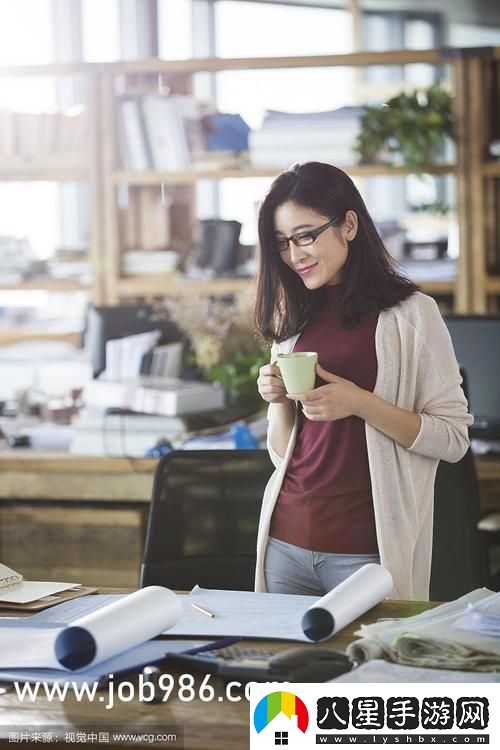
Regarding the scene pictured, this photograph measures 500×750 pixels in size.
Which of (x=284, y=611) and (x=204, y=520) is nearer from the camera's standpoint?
(x=284, y=611)

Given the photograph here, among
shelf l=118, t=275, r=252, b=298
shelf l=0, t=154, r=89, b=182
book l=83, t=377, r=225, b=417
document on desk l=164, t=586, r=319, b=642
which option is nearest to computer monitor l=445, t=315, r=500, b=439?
book l=83, t=377, r=225, b=417

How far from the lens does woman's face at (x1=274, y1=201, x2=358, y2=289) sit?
79.5 inches

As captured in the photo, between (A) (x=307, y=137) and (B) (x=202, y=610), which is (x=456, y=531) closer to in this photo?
(B) (x=202, y=610)

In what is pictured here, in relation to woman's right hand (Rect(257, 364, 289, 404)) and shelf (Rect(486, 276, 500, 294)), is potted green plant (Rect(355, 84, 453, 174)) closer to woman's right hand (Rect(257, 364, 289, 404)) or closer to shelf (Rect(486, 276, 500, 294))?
shelf (Rect(486, 276, 500, 294))

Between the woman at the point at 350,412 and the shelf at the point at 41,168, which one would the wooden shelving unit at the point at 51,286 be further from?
the woman at the point at 350,412

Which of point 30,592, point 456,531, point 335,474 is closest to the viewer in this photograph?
point 30,592

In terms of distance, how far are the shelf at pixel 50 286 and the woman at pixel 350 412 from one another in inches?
A: 107

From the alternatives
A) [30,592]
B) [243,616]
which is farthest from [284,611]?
[30,592]

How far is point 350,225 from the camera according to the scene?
2051 mm

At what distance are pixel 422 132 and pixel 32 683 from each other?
3.19 m

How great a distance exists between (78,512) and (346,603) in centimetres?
182

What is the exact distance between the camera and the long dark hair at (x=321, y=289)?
2018 millimetres

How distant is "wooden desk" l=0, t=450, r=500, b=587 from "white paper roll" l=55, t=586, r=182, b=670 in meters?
1.69

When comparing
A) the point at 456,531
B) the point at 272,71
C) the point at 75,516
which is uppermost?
the point at 272,71
